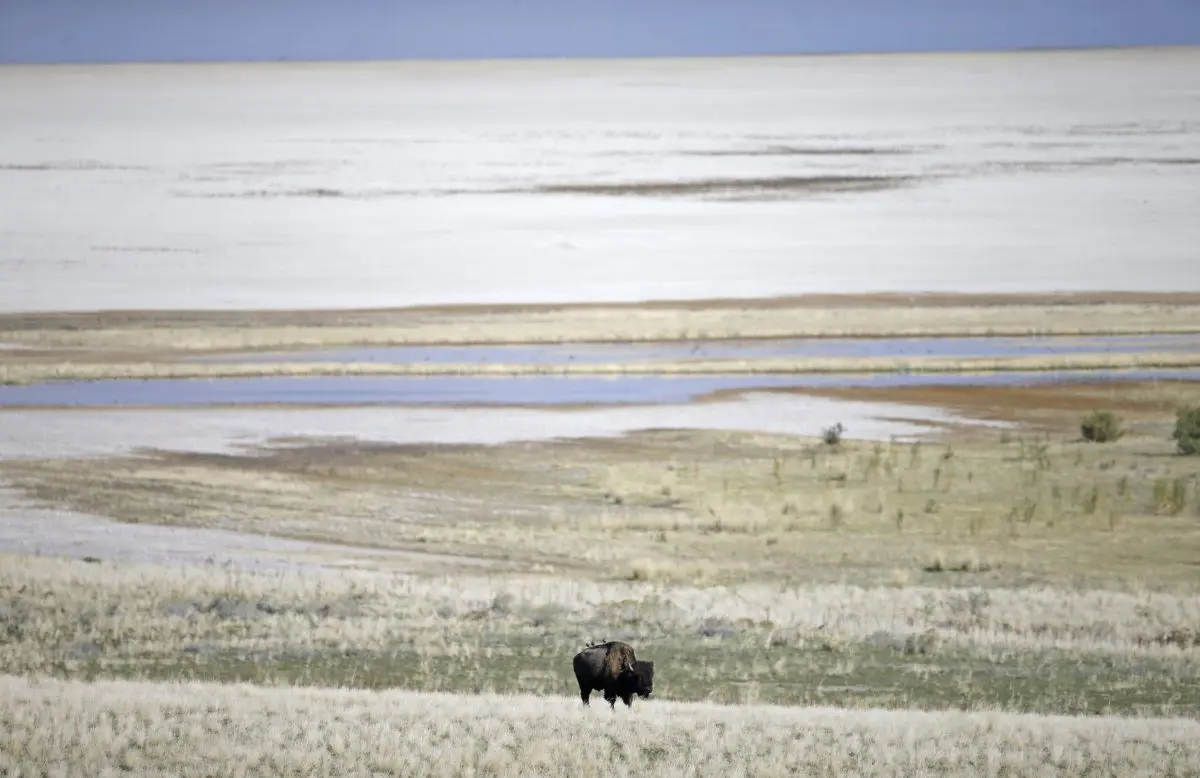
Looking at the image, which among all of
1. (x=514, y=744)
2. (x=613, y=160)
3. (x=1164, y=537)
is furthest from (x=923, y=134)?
(x=514, y=744)

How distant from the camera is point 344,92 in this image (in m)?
148

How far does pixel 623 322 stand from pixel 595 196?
29338 mm

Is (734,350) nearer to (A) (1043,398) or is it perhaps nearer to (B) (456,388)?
(B) (456,388)

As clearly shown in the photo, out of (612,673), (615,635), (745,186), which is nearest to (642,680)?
(612,673)

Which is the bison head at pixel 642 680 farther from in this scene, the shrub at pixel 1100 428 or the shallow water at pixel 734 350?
the shallow water at pixel 734 350

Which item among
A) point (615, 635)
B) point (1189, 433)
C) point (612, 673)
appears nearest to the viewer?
point (612, 673)

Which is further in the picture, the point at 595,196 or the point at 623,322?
the point at 595,196

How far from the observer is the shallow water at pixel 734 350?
39.0 meters

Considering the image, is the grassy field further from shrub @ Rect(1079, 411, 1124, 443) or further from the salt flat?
the salt flat

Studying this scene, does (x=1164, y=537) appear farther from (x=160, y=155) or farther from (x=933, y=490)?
(x=160, y=155)


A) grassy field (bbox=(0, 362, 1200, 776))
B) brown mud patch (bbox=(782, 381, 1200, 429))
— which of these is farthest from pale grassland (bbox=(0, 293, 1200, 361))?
grassy field (bbox=(0, 362, 1200, 776))

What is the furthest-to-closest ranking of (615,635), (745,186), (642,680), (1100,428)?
(745,186)
(1100,428)
(615,635)
(642,680)

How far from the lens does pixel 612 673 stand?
12.6 metres

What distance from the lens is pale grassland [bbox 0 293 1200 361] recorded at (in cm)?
4203
